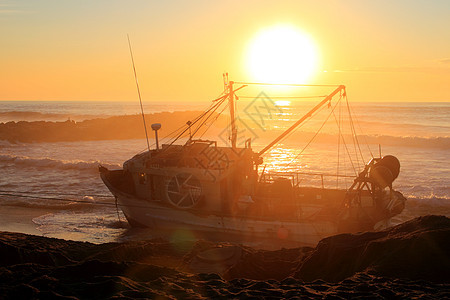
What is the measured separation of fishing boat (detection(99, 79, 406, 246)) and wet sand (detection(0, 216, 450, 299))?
3772 millimetres

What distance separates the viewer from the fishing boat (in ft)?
47.5

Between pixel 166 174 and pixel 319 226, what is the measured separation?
634 centimetres

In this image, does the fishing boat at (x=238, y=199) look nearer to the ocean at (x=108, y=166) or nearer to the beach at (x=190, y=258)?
the beach at (x=190, y=258)

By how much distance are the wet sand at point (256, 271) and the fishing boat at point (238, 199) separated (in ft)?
12.4

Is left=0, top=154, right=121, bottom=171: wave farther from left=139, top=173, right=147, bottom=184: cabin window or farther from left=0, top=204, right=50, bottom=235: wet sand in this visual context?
left=139, top=173, right=147, bottom=184: cabin window

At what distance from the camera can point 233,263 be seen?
10.5 meters

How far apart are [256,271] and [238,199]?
269 inches

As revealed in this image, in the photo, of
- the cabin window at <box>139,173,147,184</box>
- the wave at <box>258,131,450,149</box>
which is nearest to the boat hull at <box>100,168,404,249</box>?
the cabin window at <box>139,173,147,184</box>

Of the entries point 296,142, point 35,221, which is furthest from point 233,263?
point 296,142

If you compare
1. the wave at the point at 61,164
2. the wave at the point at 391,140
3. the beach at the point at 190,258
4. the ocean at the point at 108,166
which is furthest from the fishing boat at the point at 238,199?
the wave at the point at 391,140

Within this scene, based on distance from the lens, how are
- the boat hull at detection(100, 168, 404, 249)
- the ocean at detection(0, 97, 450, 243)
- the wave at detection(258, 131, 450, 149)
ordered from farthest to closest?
the wave at detection(258, 131, 450, 149) < the ocean at detection(0, 97, 450, 243) < the boat hull at detection(100, 168, 404, 249)

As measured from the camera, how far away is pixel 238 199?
16.3 meters

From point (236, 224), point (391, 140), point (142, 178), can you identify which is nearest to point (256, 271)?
point (236, 224)

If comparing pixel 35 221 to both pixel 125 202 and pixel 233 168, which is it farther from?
pixel 233 168
